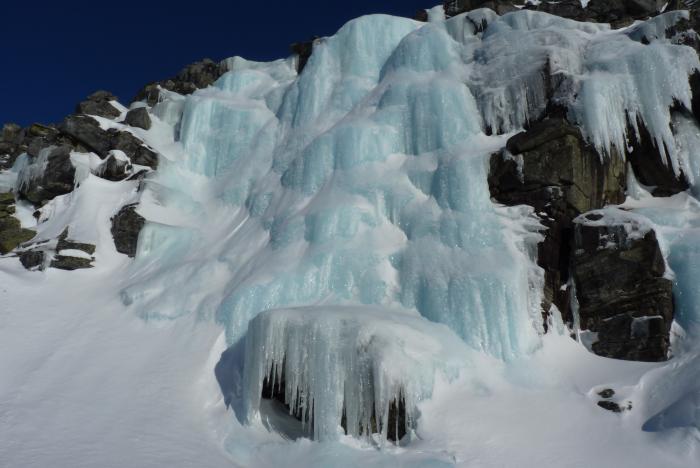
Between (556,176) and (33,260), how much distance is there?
15.7 metres

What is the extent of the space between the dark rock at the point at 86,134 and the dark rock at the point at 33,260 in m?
5.99

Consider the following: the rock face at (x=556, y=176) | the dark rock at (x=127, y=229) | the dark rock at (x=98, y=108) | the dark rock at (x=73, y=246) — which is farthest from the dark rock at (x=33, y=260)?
the rock face at (x=556, y=176)

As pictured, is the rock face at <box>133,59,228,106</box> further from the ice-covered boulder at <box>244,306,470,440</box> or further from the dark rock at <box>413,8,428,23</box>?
the ice-covered boulder at <box>244,306,470,440</box>

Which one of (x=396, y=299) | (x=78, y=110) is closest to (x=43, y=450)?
(x=396, y=299)

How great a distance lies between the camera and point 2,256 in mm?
17078

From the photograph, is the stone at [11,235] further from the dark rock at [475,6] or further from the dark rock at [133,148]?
the dark rock at [475,6]

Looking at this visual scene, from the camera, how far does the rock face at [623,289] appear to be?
Answer: 11.0 meters

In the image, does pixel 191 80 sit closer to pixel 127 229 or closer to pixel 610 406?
pixel 127 229

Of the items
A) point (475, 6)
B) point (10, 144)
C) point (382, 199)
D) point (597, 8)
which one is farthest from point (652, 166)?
point (10, 144)

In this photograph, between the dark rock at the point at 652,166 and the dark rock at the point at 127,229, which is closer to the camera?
the dark rock at the point at 652,166

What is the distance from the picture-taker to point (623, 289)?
11.4 metres

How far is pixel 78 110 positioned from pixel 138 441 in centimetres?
2109

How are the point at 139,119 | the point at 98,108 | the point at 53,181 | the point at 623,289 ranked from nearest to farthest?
the point at 623,289, the point at 53,181, the point at 139,119, the point at 98,108

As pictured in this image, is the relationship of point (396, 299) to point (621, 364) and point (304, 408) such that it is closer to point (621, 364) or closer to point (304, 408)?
point (304, 408)
